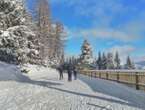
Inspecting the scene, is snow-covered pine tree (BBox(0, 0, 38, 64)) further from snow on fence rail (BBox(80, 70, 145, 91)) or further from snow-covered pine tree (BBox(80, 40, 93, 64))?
snow-covered pine tree (BBox(80, 40, 93, 64))

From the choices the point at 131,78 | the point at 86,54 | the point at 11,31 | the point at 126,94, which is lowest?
the point at 126,94

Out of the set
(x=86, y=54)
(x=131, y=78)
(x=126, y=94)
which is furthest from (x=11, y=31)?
(x=86, y=54)

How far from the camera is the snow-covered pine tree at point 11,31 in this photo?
28.7 meters

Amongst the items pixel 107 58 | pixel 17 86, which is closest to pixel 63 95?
pixel 17 86

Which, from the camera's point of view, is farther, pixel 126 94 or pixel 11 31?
pixel 11 31

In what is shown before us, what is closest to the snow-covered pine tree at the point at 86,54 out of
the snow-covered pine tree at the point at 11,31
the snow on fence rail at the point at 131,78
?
the snow on fence rail at the point at 131,78

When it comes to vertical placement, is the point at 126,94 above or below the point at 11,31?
below

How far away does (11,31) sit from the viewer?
1136 inches

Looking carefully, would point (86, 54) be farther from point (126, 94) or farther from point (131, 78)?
point (126, 94)

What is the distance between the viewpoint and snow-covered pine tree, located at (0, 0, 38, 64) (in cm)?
2873

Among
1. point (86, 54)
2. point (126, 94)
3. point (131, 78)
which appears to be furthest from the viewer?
point (86, 54)

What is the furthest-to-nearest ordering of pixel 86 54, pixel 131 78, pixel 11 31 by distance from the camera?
pixel 86 54
pixel 11 31
pixel 131 78

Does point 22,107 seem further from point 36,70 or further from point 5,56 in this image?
point 36,70

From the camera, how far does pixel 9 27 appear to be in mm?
29516
